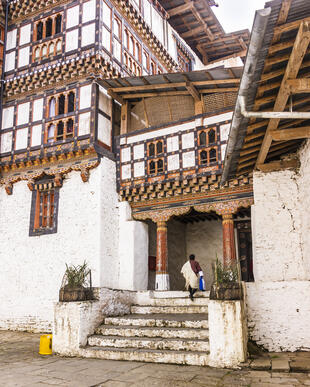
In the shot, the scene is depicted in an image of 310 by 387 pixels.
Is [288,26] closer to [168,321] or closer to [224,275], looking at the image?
[224,275]

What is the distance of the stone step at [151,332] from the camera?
744cm

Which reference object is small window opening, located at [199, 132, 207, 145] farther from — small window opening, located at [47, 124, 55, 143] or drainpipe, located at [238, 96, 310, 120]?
drainpipe, located at [238, 96, 310, 120]

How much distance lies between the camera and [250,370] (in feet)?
20.0

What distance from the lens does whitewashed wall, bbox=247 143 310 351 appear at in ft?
24.9

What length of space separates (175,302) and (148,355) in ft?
9.98

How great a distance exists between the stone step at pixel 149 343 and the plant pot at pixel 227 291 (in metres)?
0.90

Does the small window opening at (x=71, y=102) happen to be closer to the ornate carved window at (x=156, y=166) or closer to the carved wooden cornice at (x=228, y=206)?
the ornate carved window at (x=156, y=166)

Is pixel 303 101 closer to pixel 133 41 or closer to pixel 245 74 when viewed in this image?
pixel 245 74

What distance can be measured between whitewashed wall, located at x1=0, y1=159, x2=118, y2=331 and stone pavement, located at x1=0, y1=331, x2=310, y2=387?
14.2 ft

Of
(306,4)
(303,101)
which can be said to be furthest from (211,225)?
(306,4)

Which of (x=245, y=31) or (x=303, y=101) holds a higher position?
(x=245, y=31)

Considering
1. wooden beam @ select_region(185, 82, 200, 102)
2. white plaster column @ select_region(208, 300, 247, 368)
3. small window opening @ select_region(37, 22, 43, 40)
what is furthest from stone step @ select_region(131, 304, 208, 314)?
small window opening @ select_region(37, 22, 43, 40)

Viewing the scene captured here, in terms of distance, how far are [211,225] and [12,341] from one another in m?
8.35

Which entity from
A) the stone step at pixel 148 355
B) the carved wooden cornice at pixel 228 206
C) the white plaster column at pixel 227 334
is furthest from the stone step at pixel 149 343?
the carved wooden cornice at pixel 228 206
